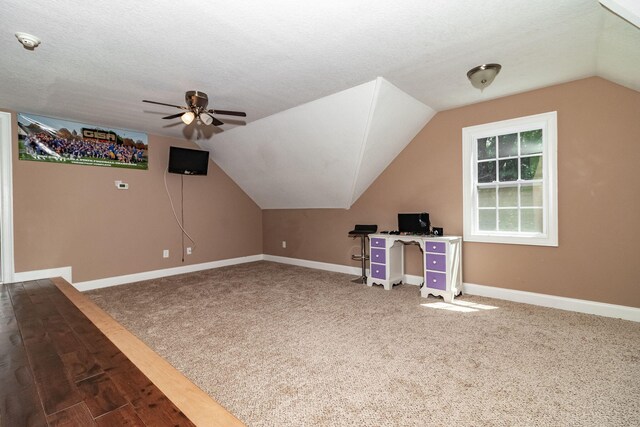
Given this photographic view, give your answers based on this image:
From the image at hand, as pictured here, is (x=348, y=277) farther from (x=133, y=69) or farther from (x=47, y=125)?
(x=47, y=125)

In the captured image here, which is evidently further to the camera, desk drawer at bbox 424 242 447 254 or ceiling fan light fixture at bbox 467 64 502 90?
desk drawer at bbox 424 242 447 254

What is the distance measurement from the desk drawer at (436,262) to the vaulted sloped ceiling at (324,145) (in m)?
1.64

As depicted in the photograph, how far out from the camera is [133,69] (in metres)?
2.96

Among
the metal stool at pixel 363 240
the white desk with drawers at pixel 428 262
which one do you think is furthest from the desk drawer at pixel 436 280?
the metal stool at pixel 363 240

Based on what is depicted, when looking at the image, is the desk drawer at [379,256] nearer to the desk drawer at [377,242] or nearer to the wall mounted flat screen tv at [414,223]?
the desk drawer at [377,242]

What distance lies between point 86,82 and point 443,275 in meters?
4.78

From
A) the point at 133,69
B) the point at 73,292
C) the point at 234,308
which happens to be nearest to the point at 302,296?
the point at 234,308

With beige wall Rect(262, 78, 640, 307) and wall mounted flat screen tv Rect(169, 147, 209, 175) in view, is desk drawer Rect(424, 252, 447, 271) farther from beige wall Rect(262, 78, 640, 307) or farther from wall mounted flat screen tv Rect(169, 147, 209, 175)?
wall mounted flat screen tv Rect(169, 147, 209, 175)

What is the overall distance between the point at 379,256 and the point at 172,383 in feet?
11.2

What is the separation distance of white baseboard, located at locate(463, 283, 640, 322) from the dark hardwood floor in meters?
Result: 3.94

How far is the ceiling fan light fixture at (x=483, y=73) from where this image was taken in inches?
119

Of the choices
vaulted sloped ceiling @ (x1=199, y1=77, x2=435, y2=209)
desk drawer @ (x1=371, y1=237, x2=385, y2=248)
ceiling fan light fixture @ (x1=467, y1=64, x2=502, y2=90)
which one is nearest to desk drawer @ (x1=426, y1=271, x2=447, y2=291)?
desk drawer @ (x1=371, y1=237, x2=385, y2=248)

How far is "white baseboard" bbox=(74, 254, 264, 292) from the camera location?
4.59 metres

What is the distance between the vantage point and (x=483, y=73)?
3.08m
